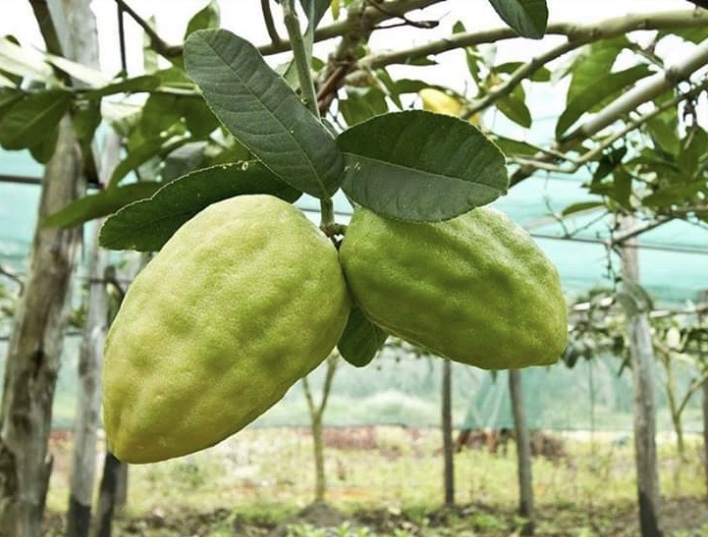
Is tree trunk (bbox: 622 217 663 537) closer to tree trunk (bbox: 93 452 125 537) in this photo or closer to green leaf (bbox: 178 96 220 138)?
tree trunk (bbox: 93 452 125 537)

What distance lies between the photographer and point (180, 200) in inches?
19.3

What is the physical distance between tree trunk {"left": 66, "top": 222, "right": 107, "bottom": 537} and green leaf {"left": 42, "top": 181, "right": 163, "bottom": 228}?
1524 millimetres

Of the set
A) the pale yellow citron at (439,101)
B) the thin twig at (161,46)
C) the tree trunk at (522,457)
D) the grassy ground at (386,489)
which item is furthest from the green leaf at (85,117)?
the tree trunk at (522,457)

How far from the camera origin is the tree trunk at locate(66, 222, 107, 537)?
2.46 meters

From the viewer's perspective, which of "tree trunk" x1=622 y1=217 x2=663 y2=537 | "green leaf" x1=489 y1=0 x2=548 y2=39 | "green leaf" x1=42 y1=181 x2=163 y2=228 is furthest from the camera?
"tree trunk" x1=622 y1=217 x2=663 y2=537

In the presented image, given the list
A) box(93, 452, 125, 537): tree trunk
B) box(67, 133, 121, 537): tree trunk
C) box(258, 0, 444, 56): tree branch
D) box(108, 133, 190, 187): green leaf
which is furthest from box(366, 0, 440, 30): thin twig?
box(93, 452, 125, 537): tree trunk

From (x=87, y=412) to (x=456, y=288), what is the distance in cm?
236

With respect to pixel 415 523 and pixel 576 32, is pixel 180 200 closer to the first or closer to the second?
pixel 576 32

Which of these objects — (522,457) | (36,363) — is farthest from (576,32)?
(522,457)

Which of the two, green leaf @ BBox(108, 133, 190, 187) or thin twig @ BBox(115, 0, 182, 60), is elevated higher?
thin twig @ BBox(115, 0, 182, 60)

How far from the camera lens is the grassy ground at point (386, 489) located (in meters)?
5.79

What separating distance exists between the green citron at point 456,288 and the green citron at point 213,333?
2cm

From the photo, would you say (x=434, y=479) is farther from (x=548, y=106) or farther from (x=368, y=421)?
(x=548, y=106)

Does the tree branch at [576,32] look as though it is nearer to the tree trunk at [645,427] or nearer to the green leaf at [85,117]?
the green leaf at [85,117]
